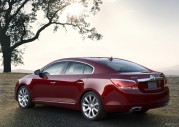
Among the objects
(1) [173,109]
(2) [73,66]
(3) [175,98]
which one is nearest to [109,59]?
(2) [73,66]

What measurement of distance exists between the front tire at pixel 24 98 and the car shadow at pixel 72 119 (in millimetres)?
310

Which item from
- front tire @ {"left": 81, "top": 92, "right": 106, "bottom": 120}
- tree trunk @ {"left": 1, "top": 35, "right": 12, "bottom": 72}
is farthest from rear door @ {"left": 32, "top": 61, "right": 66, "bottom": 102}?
tree trunk @ {"left": 1, "top": 35, "right": 12, "bottom": 72}

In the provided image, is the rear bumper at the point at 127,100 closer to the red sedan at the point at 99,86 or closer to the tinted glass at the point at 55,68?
the red sedan at the point at 99,86

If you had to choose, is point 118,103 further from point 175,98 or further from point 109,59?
point 175,98

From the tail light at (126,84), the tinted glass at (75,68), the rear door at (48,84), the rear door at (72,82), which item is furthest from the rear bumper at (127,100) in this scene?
the rear door at (48,84)

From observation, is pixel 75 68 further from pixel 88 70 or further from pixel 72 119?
pixel 72 119

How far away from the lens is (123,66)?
422 inches

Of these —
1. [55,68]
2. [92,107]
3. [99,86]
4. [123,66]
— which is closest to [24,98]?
[55,68]

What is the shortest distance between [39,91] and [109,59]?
2.20 meters

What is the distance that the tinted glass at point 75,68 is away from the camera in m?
11.0

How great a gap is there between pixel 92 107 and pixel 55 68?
202 centimetres

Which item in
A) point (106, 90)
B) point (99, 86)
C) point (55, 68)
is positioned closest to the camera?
point (106, 90)

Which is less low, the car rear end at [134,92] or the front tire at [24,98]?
the car rear end at [134,92]

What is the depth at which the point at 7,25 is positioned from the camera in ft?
127
